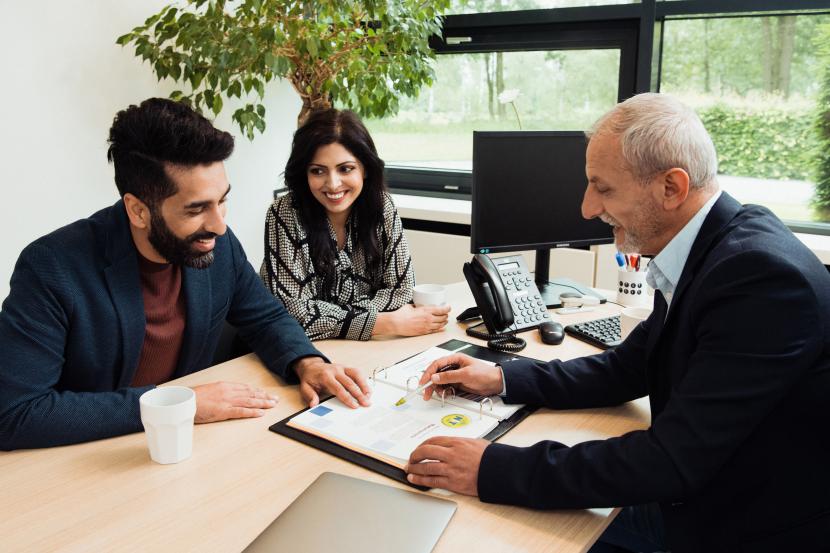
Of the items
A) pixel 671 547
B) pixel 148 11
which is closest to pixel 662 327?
pixel 671 547

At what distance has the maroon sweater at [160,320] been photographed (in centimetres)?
146

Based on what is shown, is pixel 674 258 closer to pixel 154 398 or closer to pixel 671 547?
pixel 671 547

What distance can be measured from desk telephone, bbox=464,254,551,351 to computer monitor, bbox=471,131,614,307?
0.37 ft

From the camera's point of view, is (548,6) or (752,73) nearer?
(752,73)

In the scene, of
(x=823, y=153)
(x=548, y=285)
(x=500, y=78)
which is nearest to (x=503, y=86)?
(x=500, y=78)

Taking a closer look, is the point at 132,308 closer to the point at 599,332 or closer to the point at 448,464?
the point at 448,464

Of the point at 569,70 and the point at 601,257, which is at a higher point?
the point at 569,70

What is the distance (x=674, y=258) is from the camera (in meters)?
1.18

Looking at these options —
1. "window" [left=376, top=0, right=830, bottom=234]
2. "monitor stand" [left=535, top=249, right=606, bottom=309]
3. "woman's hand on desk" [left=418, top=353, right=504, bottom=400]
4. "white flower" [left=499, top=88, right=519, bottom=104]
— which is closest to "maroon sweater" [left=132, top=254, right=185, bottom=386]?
"woman's hand on desk" [left=418, top=353, right=504, bottom=400]

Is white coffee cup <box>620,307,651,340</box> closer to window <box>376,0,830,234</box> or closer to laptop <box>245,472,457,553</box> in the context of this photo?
laptop <box>245,472,457,553</box>

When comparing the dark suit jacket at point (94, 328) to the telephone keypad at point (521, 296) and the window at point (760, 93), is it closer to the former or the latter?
the telephone keypad at point (521, 296)

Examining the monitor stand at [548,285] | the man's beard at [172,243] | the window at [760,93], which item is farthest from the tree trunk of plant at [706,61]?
the man's beard at [172,243]

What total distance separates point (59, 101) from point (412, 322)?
177 centimetres

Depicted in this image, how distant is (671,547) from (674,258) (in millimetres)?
481
